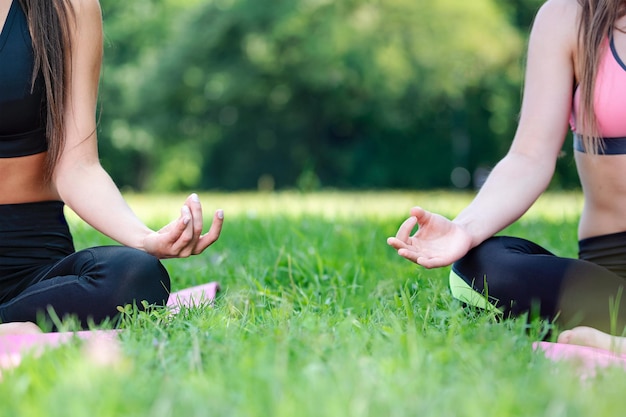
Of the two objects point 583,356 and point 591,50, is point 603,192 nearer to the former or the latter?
point 591,50

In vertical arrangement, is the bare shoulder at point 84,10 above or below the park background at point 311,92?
above

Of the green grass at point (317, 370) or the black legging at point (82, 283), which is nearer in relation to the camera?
the green grass at point (317, 370)

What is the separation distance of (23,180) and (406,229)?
121 cm

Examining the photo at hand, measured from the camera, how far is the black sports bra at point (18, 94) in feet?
8.26

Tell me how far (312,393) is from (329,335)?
0.51 metres

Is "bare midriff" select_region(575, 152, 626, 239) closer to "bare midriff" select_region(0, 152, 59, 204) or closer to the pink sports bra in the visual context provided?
the pink sports bra

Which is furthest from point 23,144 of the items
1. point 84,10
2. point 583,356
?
point 583,356

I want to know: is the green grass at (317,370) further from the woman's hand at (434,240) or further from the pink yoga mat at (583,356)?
the woman's hand at (434,240)

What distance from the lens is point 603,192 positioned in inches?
103

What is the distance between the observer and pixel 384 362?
65.7 inches

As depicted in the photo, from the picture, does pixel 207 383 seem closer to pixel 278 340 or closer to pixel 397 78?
pixel 278 340

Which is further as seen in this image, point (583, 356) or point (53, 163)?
point (53, 163)

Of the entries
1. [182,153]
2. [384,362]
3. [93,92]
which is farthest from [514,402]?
[182,153]

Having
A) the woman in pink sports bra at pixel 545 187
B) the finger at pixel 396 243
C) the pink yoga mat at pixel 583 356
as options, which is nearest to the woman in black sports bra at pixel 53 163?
the finger at pixel 396 243
